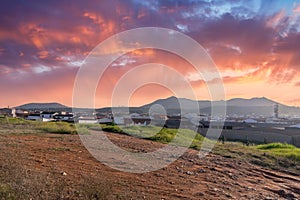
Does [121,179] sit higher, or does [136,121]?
[136,121]

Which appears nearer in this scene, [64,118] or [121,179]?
[121,179]

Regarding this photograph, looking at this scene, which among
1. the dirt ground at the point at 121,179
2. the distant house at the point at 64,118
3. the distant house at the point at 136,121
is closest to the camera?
the dirt ground at the point at 121,179

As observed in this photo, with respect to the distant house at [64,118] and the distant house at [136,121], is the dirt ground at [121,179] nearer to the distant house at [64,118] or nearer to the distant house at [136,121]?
the distant house at [136,121]

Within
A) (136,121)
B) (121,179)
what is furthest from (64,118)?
(121,179)

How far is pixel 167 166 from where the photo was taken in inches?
319

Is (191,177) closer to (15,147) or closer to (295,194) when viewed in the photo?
(295,194)

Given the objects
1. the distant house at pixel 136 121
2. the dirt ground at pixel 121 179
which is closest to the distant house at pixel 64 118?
the distant house at pixel 136 121

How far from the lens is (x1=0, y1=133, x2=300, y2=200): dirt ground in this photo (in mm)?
4969

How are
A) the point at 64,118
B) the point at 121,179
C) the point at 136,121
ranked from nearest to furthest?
the point at 121,179 → the point at 136,121 → the point at 64,118

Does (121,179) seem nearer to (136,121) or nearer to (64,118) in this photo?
(136,121)

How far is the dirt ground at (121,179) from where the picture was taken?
4.97m

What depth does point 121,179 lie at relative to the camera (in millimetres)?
6133

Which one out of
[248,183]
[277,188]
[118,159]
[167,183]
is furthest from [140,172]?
[277,188]

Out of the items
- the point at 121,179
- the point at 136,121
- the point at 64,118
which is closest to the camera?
the point at 121,179
